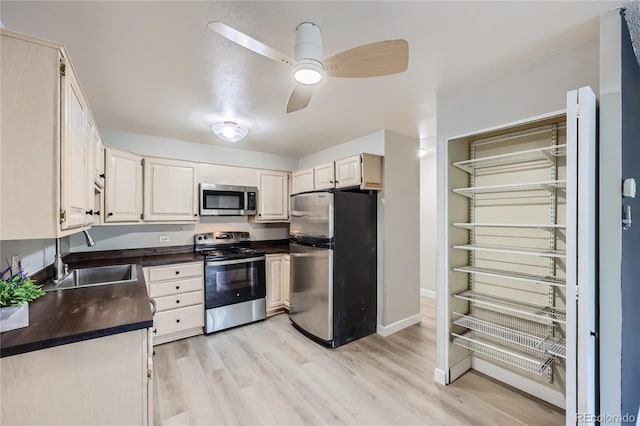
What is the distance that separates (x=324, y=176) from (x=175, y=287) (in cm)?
217

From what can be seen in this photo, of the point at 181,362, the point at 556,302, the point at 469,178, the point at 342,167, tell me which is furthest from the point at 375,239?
the point at 181,362

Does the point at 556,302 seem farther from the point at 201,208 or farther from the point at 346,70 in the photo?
the point at 201,208

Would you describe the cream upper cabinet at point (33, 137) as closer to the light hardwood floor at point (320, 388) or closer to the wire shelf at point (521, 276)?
the light hardwood floor at point (320, 388)

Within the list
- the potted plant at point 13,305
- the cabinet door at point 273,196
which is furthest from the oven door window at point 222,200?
the potted plant at point 13,305

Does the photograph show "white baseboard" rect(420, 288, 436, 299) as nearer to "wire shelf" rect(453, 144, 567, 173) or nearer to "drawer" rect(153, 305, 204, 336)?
"wire shelf" rect(453, 144, 567, 173)

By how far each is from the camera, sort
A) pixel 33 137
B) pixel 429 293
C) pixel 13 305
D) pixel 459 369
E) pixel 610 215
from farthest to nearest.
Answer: pixel 429 293, pixel 459 369, pixel 610 215, pixel 13 305, pixel 33 137

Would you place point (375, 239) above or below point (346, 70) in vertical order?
below

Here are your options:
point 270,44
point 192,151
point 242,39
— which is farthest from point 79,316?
point 192,151

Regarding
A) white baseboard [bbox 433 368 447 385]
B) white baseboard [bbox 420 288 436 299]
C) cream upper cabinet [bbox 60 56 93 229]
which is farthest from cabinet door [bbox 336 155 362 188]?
white baseboard [bbox 420 288 436 299]

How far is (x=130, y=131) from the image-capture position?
3.36 metres

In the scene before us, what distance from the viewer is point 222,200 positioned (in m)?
3.76

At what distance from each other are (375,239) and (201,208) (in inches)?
87.5

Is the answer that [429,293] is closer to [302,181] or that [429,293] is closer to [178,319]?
[302,181]

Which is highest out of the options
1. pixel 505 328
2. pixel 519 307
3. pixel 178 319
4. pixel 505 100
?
pixel 505 100
